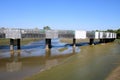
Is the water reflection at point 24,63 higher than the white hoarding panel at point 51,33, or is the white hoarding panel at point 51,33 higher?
the white hoarding panel at point 51,33

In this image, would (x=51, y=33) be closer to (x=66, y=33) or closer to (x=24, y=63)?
(x=66, y=33)

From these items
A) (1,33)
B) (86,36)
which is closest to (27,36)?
(1,33)

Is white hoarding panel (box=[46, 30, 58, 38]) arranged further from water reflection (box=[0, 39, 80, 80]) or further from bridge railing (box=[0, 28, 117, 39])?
water reflection (box=[0, 39, 80, 80])

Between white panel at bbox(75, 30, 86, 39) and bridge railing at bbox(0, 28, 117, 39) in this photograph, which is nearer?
bridge railing at bbox(0, 28, 117, 39)

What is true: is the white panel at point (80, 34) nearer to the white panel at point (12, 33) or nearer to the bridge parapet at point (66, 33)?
the bridge parapet at point (66, 33)

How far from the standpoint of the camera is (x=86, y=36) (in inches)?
3610

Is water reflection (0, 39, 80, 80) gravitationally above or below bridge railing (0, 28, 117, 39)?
below

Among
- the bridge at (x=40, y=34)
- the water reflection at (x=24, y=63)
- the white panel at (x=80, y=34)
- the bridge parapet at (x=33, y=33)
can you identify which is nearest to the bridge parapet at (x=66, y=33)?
the bridge at (x=40, y=34)

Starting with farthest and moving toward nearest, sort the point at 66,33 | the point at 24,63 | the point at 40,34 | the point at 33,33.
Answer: the point at 66,33
the point at 40,34
the point at 33,33
the point at 24,63

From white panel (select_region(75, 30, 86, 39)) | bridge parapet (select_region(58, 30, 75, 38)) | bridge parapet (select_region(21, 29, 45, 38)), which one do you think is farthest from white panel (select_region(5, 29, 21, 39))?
white panel (select_region(75, 30, 86, 39))

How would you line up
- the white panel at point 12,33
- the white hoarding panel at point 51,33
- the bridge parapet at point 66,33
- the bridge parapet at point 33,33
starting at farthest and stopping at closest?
the bridge parapet at point 66,33, the white hoarding panel at point 51,33, the bridge parapet at point 33,33, the white panel at point 12,33

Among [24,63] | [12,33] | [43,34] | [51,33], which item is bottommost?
[24,63]

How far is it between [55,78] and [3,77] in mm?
6762

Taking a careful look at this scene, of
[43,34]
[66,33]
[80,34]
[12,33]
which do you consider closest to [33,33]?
[43,34]
